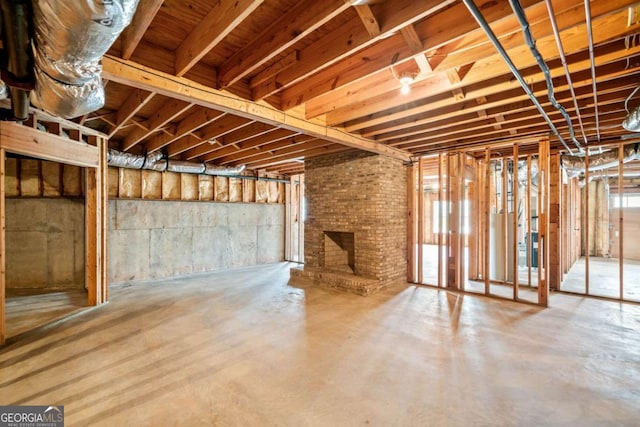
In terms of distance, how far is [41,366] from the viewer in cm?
254

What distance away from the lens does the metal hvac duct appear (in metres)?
1.53

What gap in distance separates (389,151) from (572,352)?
3.54 m

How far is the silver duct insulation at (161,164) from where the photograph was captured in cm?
524

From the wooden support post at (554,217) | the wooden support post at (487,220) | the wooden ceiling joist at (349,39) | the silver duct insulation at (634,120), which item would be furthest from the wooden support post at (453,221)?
the wooden ceiling joist at (349,39)

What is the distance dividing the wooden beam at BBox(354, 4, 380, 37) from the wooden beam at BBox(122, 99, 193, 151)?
6.40 feet

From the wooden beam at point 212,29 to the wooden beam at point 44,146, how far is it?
2048 mm

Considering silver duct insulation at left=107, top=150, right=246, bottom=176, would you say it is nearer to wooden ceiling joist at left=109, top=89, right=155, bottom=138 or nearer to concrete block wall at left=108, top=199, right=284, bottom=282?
concrete block wall at left=108, top=199, right=284, bottom=282

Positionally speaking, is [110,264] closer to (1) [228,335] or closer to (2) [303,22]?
(1) [228,335]

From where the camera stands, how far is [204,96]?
9.00 feet

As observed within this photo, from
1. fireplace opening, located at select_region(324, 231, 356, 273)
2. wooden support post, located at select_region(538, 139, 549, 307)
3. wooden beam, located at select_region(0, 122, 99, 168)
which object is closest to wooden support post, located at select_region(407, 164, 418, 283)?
fireplace opening, located at select_region(324, 231, 356, 273)

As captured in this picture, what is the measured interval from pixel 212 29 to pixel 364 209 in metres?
3.72

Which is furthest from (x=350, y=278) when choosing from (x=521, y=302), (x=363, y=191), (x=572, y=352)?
(x=572, y=352)
